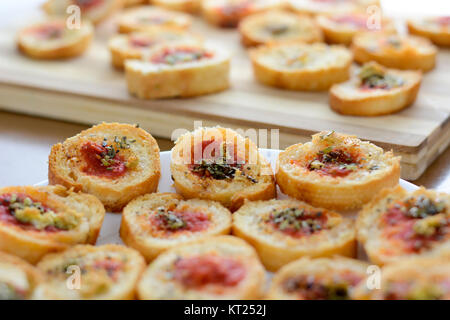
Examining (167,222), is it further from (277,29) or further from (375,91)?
(277,29)

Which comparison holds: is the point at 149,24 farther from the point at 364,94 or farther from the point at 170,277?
the point at 170,277

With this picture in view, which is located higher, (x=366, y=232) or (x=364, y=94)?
(x=366, y=232)

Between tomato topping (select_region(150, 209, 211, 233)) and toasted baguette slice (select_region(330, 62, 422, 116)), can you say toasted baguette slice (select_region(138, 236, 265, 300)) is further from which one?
toasted baguette slice (select_region(330, 62, 422, 116))

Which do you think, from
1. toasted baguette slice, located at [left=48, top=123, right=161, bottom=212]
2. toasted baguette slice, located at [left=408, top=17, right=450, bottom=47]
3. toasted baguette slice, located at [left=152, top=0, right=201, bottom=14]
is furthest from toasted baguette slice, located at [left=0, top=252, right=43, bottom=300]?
toasted baguette slice, located at [left=152, top=0, right=201, bottom=14]

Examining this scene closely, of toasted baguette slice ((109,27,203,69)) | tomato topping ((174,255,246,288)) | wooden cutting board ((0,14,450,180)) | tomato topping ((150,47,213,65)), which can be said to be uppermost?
tomato topping ((174,255,246,288))

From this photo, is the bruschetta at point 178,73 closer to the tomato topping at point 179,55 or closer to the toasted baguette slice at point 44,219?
the tomato topping at point 179,55

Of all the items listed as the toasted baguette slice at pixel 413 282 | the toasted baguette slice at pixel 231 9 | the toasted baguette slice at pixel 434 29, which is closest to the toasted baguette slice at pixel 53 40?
the toasted baguette slice at pixel 231 9

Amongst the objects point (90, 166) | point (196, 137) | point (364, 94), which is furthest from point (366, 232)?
point (364, 94)
